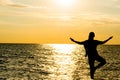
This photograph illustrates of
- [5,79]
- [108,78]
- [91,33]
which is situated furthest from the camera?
[108,78]

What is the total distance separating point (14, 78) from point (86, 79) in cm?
1252

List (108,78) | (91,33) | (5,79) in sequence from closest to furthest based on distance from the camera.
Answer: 1. (91,33)
2. (5,79)
3. (108,78)

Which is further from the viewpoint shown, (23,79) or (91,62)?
(23,79)

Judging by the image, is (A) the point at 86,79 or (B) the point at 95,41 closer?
(B) the point at 95,41

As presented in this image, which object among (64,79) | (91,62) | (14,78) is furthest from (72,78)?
(91,62)

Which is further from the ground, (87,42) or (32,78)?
(87,42)

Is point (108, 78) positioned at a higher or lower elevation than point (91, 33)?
lower

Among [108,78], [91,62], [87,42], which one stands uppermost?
[87,42]

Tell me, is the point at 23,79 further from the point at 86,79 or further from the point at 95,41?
the point at 95,41

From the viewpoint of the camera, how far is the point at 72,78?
182 feet

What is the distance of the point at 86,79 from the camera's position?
53.3 meters

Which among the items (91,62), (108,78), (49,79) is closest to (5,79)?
(49,79)

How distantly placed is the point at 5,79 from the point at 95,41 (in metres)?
40.4

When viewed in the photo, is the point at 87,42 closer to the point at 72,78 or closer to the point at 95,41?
the point at 95,41
